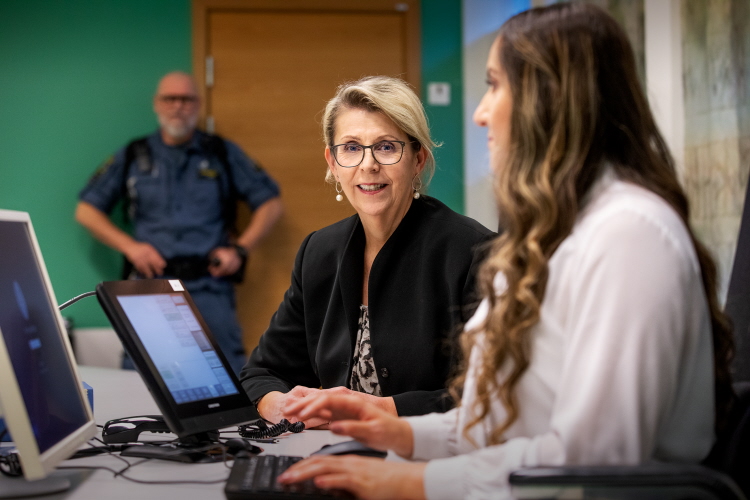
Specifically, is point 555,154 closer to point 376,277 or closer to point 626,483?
point 626,483

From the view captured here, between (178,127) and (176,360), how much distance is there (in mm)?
2970

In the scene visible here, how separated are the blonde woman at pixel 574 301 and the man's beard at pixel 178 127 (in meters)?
3.25

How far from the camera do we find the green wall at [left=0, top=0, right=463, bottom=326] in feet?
14.0

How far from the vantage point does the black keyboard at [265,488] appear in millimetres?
973

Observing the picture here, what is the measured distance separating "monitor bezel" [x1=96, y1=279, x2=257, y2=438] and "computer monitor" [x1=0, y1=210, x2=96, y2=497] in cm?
10

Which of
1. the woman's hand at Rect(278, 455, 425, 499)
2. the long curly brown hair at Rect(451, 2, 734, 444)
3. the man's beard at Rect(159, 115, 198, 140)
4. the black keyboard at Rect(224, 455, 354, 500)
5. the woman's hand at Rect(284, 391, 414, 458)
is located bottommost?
the black keyboard at Rect(224, 455, 354, 500)

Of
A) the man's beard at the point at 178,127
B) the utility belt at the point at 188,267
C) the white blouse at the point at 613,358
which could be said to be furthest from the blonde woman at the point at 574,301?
the man's beard at the point at 178,127

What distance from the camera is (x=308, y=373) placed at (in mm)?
1921

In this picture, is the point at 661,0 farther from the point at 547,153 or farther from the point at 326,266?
the point at 547,153

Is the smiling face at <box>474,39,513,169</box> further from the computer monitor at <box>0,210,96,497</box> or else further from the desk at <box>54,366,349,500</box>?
the computer monitor at <box>0,210,96,497</box>

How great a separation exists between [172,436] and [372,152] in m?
0.86

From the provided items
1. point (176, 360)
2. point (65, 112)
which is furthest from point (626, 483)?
point (65, 112)

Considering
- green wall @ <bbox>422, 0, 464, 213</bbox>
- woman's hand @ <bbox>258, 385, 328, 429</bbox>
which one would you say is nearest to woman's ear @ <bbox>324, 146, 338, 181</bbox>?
woman's hand @ <bbox>258, 385, 328, 429</bbox>

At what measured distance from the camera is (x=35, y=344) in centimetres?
113
